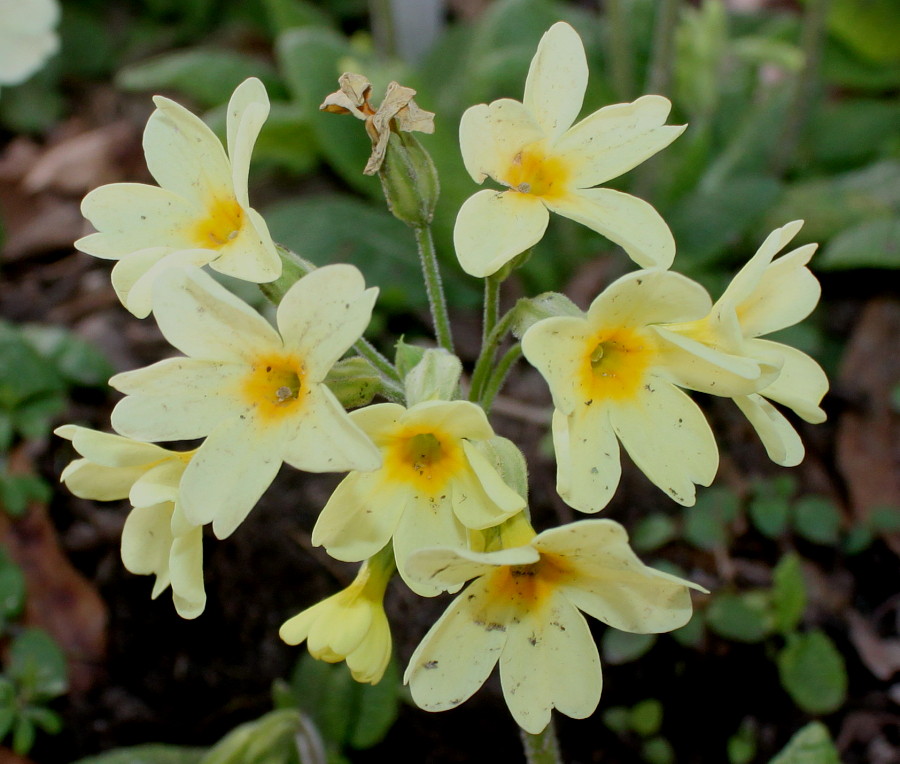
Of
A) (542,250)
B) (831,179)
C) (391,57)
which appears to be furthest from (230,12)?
(831,179)

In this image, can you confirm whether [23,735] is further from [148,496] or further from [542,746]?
[542,746]

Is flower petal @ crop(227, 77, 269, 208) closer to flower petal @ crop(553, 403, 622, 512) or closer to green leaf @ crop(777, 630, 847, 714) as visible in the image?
flower petal @ crop(553, 403, 622, 512)

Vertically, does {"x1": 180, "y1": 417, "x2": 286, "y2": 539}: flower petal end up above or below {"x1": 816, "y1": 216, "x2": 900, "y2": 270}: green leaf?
above

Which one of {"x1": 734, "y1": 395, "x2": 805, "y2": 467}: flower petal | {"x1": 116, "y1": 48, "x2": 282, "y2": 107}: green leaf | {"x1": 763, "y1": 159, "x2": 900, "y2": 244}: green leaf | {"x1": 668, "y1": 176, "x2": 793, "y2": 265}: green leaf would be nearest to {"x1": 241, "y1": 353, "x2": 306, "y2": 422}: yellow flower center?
{"x1": 734, "y1": 395, "x2": 805, "y2": 467}: flower petal

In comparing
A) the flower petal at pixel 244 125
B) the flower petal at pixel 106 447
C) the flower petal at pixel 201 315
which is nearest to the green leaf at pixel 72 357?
the flower petal at pixel 106 447

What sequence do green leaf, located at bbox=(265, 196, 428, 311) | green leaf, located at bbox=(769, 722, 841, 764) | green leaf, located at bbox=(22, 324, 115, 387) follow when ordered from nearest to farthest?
1. green leaf, located at bbox=(769, 722, 841, 764)
2. green leaf, located at bbox=(22, 324, 115, 387)
3. green leaf, located at bbox=(265, 196, 428, 311)

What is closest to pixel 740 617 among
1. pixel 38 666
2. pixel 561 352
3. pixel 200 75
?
pixel 561 352

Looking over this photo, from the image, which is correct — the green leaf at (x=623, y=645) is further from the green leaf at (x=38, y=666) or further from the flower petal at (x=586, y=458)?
the green leaf at (x=38, y=666)
